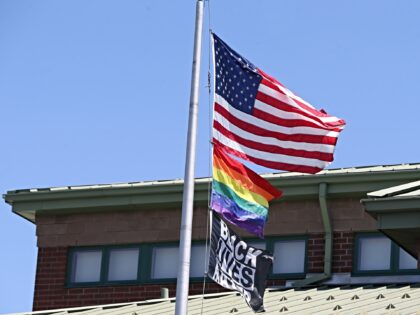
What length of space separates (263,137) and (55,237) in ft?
43.6

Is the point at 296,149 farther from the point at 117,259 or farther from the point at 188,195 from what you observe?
the point at 117,259

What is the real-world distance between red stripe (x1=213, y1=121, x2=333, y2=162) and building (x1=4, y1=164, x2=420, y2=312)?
8190 millimetres

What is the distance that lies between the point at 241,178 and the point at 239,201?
1.10 feet

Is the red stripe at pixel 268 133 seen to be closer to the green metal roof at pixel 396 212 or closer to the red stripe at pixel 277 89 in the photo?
the red stripe at pixel 277 89

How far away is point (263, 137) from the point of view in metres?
20.6

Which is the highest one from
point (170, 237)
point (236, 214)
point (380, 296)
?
point (170, 237)

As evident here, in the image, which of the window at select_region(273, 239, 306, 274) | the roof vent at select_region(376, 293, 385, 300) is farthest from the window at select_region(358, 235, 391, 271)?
the roof vent at select_region(376, 293, 385, 300)

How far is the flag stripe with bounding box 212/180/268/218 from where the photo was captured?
65.6 feet

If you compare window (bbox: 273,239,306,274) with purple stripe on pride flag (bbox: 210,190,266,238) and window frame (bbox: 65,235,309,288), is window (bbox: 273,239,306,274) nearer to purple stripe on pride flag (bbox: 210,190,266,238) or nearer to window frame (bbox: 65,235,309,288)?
window frame (bbox: 65,235,309,288)

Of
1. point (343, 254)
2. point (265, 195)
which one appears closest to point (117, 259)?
point (343, 254)

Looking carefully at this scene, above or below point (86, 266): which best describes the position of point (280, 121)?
above

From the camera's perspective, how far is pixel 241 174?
2041 cm

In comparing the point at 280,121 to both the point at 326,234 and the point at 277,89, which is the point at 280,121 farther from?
the point at 326,234

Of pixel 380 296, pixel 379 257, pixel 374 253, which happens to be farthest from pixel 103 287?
pixel 380 296
